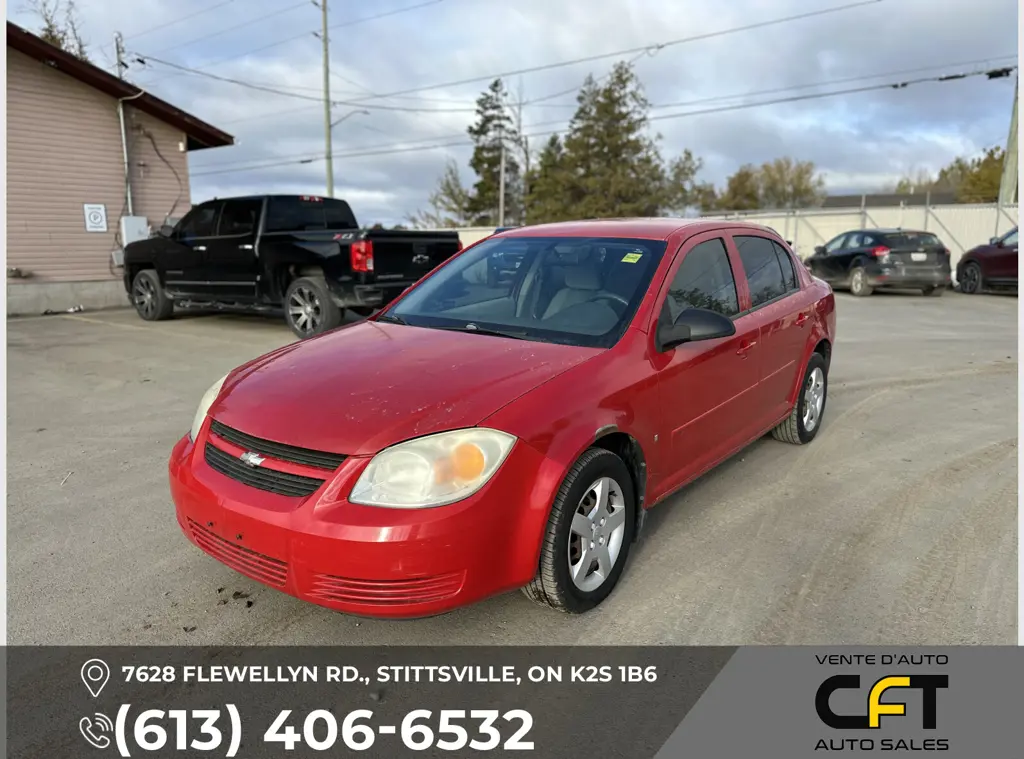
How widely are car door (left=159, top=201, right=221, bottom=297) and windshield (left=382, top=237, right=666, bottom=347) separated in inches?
317

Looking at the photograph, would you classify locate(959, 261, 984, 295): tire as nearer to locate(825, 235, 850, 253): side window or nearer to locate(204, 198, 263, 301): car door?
locate(825, 235, 850, 253): side window

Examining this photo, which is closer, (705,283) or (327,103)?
(705,283)

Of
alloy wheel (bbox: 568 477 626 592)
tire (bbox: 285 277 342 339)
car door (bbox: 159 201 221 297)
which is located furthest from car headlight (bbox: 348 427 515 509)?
car door (bbox: 159 201 221 297)

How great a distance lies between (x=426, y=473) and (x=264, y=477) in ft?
2.16

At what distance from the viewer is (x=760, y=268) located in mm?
4742

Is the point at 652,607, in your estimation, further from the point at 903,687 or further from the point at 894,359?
the point at 894,359

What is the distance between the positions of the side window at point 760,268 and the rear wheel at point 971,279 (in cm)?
1524

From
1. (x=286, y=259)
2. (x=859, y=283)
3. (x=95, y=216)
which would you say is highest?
(x=95, y=216)

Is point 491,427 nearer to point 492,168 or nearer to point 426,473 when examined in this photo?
point 426,473

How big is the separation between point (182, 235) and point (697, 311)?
1037 centimetres

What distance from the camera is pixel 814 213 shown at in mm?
28125

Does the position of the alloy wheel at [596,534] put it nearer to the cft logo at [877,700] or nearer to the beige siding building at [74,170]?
the cft logo at [877,700]

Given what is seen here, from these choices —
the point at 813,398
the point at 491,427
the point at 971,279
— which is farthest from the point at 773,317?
the point at 971,279

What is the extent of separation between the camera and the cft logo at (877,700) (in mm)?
2590
